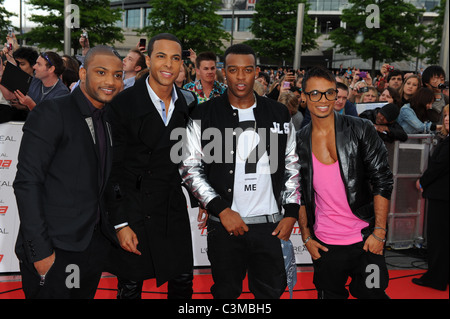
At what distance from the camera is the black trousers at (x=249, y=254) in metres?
3.00

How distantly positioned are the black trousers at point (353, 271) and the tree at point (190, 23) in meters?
34.5

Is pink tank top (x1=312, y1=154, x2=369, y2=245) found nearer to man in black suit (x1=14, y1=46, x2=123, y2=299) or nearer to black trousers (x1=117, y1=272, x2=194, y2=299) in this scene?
black trousers (x1=117, y1=272, x2=194, y2=299)

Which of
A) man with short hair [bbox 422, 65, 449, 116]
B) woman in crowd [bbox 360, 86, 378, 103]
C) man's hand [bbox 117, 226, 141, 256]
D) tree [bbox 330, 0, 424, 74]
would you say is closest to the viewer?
man's hand [bbox 117, 226, 141, 256]

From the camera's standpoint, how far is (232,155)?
9.89ft

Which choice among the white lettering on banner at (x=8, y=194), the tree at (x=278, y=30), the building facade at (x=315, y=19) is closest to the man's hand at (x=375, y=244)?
the white lettering on banner at (x=8, y=194)

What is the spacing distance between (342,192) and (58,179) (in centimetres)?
190

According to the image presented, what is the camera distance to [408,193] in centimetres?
662

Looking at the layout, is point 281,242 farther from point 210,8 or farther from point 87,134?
point 210,8

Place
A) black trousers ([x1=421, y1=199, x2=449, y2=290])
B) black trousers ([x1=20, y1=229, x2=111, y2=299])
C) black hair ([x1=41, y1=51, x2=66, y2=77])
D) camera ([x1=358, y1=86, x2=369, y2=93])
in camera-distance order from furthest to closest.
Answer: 1. camera ([x1=358, y1=86, x2=369, y2=93])
2. black hair ([x1=41, y1=51, x2=66, y2=77])
3. black trousers ([x1=20, y1=229, x2=111, y2=299])
4. black trousers ([x1=421, y1=199, x2=449, y2=290])

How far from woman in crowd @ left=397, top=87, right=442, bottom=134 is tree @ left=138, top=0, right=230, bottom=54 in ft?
102

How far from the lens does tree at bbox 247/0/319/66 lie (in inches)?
1532

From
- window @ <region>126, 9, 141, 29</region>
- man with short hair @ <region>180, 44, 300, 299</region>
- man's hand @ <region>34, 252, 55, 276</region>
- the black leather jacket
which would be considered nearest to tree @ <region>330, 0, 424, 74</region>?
the black leather jacket

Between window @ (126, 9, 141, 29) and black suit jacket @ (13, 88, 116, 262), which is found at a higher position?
window @ (126, 9, 141, 29)

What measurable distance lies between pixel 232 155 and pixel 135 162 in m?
0.68
